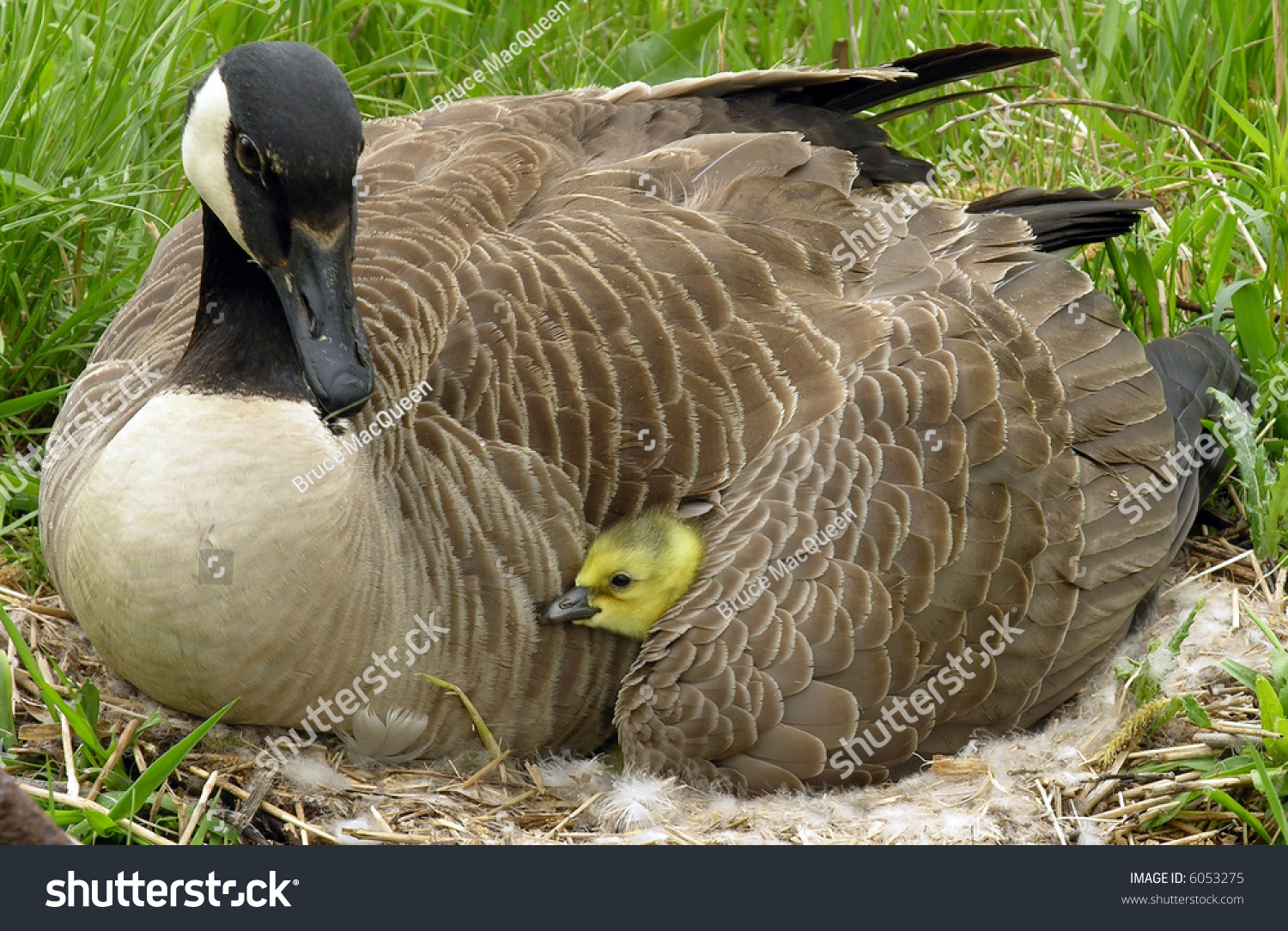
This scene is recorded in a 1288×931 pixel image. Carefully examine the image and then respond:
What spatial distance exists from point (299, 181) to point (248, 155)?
0.19m

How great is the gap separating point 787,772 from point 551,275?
1.58 m

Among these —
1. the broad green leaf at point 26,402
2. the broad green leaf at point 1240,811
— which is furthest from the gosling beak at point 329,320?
the broad green leaf at point 1240,811

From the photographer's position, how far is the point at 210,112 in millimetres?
3512

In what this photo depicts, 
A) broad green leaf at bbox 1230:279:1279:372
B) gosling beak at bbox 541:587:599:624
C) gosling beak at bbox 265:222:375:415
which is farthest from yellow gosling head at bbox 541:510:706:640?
broad green leaf at bbox 1230:279:1279:372

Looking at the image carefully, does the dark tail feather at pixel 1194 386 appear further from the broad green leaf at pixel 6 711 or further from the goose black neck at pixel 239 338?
the broad green leaf at pixel 6 711

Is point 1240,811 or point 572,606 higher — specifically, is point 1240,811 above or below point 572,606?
below

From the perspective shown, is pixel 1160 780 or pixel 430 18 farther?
pixel 430 18

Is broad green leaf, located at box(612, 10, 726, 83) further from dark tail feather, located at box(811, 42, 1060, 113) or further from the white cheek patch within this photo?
the white cheek patch

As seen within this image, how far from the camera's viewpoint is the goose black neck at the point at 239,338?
12.1 feet

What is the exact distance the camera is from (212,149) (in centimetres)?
356

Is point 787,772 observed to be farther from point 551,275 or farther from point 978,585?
point 551,275

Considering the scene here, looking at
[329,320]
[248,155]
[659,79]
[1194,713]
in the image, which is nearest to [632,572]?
[329,320]

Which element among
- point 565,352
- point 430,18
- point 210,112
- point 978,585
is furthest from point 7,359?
point 978,585

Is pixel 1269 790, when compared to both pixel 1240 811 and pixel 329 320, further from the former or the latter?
pixel 329 320
